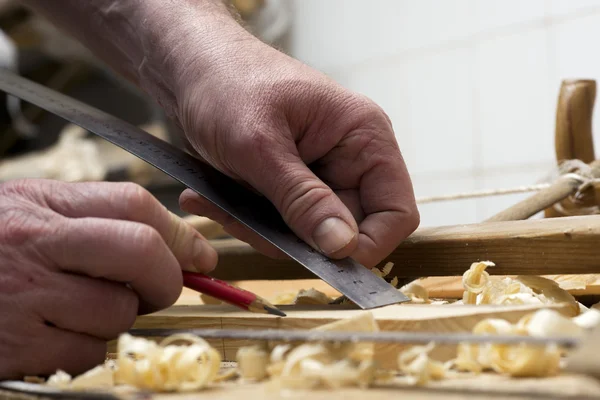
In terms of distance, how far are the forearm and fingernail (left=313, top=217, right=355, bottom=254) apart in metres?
0.25

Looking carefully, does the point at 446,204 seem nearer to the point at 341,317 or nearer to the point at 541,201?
the point at 541,201

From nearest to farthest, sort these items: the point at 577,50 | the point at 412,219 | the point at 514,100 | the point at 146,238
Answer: the point at 146,238 < the point at 412,219 < the point at 577,50 < the point at 514,100

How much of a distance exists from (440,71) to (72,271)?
5.56 ft

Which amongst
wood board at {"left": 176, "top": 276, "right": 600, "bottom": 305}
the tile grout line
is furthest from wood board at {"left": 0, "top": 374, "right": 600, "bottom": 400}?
the tile grout line

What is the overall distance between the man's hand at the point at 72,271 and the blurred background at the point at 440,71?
4.39 feet

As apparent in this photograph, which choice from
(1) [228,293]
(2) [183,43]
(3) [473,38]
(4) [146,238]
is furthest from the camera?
(3) [473,38]

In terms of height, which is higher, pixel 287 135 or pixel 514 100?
pixel 514 100

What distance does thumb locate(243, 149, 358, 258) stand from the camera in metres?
0.70

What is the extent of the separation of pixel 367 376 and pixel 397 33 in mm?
1926

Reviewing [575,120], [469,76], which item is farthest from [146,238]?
[469,76]

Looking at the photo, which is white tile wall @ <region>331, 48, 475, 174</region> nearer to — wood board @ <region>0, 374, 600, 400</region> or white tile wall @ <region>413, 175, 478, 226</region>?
white tile wall @ <region>413, 175, 478, 226</region>

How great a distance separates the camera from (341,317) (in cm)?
58

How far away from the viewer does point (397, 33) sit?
2236mm

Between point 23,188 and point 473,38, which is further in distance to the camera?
point 473,38
